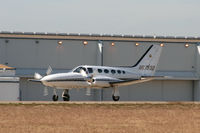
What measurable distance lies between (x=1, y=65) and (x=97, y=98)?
10821mm

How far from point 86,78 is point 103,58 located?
1073 cm

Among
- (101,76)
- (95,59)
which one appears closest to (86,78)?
(101,76)

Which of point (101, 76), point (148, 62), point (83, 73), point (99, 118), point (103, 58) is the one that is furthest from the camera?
point (103, 58)

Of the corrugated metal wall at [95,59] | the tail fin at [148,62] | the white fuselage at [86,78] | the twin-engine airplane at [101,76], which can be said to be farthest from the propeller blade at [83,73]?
the corrugated metal wall at [95,59]

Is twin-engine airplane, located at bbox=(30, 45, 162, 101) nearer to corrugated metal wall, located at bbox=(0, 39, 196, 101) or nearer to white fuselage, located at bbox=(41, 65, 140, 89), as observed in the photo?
white fuselage, located at bbox=(41, 65, 140, 89)

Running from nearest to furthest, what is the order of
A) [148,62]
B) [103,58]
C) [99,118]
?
1. [99,118]
2. [148,62]
3. [103,58]

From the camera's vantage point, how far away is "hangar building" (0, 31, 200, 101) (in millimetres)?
57500

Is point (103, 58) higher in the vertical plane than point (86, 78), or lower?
higher

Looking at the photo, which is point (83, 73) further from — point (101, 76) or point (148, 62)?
point (148, 62)

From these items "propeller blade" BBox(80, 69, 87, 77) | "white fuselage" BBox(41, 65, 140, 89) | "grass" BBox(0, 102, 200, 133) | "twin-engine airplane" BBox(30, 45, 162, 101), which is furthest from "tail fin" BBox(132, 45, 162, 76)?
"grass" BBox(0, 102, 200, 133)

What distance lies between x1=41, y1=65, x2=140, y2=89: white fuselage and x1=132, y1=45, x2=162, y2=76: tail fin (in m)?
1.92

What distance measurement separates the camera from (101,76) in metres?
49.9

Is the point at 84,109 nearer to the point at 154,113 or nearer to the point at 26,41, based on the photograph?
the point at 154,113

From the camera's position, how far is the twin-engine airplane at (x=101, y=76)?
158 ft
